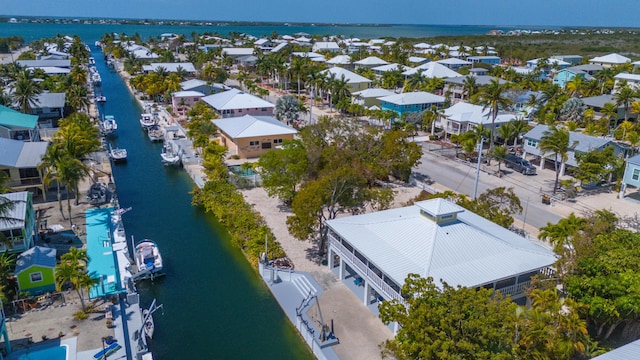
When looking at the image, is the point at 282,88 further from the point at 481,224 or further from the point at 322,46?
the point at 481,224

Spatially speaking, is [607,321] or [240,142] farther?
[240,142]

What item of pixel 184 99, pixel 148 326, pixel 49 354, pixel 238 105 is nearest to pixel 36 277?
pixel 49 354

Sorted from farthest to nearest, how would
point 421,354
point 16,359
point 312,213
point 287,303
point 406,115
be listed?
point 406,115 < point 312,213 < point 287,303 < point 16,359 < point 421,354

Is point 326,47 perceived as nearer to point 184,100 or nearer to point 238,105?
point 184,100

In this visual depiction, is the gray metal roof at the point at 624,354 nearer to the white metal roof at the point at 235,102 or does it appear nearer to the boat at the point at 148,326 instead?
the boat at the point at 148,326

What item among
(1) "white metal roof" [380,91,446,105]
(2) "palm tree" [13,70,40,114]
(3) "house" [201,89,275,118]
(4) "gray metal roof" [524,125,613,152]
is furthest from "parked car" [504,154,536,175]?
(2) "palm tree" [13,70,40,114]

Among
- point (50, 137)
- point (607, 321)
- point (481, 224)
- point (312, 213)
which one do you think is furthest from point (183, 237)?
point (50, 137)

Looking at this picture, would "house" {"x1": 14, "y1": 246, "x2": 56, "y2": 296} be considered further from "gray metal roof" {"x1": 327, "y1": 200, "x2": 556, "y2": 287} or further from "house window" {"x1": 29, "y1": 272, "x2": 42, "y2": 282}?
"gray metal roof" {"x1": 327, "y1": 200, "x2": 556, "y2": 287}
